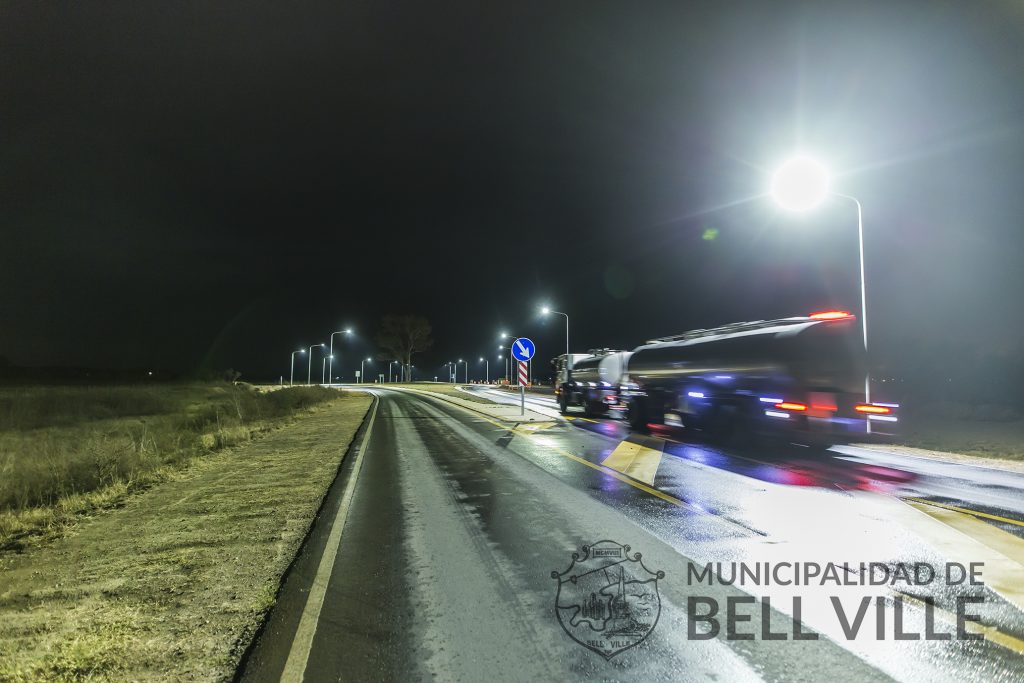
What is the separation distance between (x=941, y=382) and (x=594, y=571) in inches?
1505

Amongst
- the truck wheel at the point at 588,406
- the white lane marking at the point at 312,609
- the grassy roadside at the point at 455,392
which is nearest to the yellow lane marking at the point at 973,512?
the white lane marking at the point at 312,609

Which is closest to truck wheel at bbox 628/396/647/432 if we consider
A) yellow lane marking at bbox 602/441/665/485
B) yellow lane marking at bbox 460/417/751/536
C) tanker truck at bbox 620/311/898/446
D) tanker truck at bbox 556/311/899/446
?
tanker truck at bbox 556/311/899/446

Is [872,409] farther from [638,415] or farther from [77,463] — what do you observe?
[77,463]

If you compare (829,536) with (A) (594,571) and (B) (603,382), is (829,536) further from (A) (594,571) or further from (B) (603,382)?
(B) (603,382)

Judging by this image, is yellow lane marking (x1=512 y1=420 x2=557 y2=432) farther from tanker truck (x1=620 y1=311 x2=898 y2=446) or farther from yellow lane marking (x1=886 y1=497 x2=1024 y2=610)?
yellow lane marking (x1=886 y1=497 x2=1024 y2=610)

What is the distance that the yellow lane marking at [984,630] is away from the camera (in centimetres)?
372

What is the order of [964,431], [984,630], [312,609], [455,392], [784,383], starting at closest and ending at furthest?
[984,630], [312,609], [784,383], [964,431], [455,392]

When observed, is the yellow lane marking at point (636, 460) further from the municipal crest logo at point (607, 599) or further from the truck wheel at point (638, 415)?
the municipal crest logo at point (607, 599)

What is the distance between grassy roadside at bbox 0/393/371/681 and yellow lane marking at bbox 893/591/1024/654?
5134 mm

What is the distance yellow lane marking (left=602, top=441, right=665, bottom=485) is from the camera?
10.5 m

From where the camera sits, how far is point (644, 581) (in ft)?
16.4

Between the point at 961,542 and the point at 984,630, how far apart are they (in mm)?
2572

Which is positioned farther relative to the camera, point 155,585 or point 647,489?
point 647,489

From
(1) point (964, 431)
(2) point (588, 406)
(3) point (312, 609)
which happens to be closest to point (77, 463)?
(3) point (312, 609)
